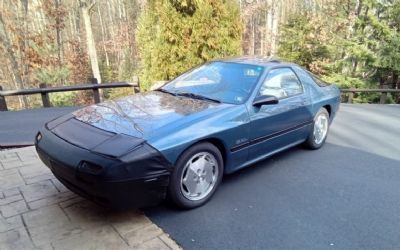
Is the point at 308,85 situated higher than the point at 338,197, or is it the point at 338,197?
the point at 308,85

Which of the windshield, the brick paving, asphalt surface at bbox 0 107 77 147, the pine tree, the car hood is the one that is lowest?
the brick paving

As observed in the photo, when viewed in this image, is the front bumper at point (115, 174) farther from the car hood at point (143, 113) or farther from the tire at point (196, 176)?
the car hood at point (143, 113)

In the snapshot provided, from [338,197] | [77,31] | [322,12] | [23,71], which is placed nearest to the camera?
[338,197]

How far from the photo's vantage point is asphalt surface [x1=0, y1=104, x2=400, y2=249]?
2705mm

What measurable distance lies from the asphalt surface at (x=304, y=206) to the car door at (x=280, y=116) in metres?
0.38

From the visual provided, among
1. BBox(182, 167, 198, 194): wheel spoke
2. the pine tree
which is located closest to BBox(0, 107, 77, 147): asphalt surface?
the pine tree

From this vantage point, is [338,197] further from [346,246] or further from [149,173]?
[149,173]

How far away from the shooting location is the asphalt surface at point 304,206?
8.87 ft

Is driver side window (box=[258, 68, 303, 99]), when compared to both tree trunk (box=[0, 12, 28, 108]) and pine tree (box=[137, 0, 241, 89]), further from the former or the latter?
tree trunk (box=[0, 12, 28, 108])

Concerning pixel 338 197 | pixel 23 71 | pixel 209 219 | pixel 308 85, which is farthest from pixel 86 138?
pixel 23 71

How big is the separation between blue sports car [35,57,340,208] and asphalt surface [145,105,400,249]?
10.7 inches

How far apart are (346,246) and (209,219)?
3.93 feet

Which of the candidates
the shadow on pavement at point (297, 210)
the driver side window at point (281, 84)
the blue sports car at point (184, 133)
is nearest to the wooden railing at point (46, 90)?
the blue sports car at point (184, 133)

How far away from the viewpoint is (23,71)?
18.3 meters
